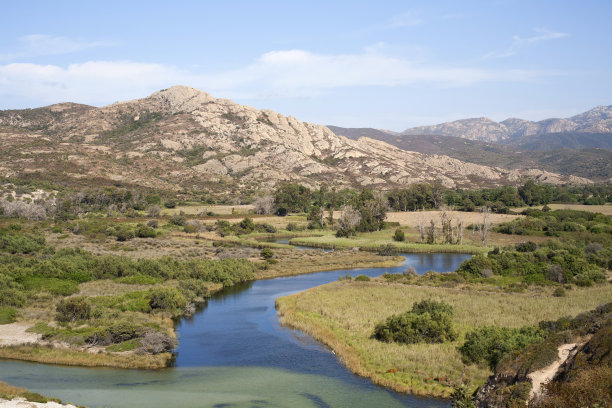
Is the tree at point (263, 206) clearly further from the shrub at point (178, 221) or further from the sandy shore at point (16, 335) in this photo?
the sandy shore at point (16, 335)

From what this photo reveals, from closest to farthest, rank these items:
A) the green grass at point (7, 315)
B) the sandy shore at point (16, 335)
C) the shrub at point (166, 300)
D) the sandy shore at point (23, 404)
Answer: the sandy shore at point (23, 404), the sandy shore at point (16, 335), the green grass at point (7, 315), the shrub at point (166, 300)

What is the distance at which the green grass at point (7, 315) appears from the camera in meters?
38.5

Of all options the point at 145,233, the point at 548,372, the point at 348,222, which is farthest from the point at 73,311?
the point at 348,222

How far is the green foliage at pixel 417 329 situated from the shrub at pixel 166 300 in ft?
60.7

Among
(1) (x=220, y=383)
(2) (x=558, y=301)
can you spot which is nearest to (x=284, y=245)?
(2) (x=558, y=301)

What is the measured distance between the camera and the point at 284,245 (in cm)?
9106

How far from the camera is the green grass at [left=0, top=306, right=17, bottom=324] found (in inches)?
1517

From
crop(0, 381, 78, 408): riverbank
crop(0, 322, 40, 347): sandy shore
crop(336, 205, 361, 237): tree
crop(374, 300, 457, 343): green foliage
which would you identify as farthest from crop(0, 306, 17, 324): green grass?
crop(336, 205, 361, 237): tree

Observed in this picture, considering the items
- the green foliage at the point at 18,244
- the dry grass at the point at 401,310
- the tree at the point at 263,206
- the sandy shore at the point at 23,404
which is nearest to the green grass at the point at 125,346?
the sandy shore at the point at 23,404

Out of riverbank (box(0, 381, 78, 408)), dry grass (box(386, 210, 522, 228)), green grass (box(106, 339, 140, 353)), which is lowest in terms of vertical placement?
green grass (box(106, 339, 140, 353))

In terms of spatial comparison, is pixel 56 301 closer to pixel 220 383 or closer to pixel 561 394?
pixel 220 383

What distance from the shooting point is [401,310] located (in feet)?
136

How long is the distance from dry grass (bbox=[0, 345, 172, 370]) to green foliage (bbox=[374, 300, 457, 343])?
14184 millimetres

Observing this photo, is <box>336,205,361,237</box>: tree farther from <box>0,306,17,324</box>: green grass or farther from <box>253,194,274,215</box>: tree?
<box>0,306,17,324</box>: green grass
